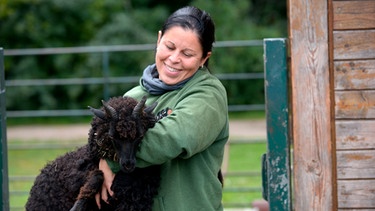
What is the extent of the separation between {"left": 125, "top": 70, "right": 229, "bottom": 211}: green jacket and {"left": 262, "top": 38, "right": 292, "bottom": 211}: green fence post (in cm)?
22

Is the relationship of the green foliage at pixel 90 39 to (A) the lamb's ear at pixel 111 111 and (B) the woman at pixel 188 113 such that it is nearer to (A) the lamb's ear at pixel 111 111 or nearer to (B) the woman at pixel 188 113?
(B) the woman at pixel 188 113

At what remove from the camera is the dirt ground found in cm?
1531

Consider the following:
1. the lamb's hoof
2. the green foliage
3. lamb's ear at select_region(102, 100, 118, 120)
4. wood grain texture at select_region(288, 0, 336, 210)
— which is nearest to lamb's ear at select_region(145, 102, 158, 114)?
lamb's ear at select_region(102, 100, 118, 120)

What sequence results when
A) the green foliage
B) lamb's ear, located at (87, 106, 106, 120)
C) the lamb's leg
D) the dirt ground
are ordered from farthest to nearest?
the green foliage, the dirt ground, the lamb's leg, lamb's ear, located at (87, 106, 106, 120)

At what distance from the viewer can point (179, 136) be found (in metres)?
3.49

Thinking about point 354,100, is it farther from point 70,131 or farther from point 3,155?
point 70,131

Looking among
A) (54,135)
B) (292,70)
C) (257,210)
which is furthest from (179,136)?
(54,135)

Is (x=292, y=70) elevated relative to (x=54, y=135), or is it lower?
elevated

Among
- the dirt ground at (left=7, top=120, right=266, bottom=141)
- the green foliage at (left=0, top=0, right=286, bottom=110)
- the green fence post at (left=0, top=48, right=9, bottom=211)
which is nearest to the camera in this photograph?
the green fence post at (left=0, top=48, right=9, bottom=211)

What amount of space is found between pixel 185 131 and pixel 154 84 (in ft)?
1.36

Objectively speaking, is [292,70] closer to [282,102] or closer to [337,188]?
[282,102]

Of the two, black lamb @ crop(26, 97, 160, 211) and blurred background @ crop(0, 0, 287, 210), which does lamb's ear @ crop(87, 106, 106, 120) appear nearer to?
black lamb @ crop(26, 97, 160, 211)

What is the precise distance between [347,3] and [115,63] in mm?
15928

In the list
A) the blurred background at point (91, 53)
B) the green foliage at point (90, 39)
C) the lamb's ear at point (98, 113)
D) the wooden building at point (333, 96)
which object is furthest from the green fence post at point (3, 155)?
the green foliage at point (90, 39)
